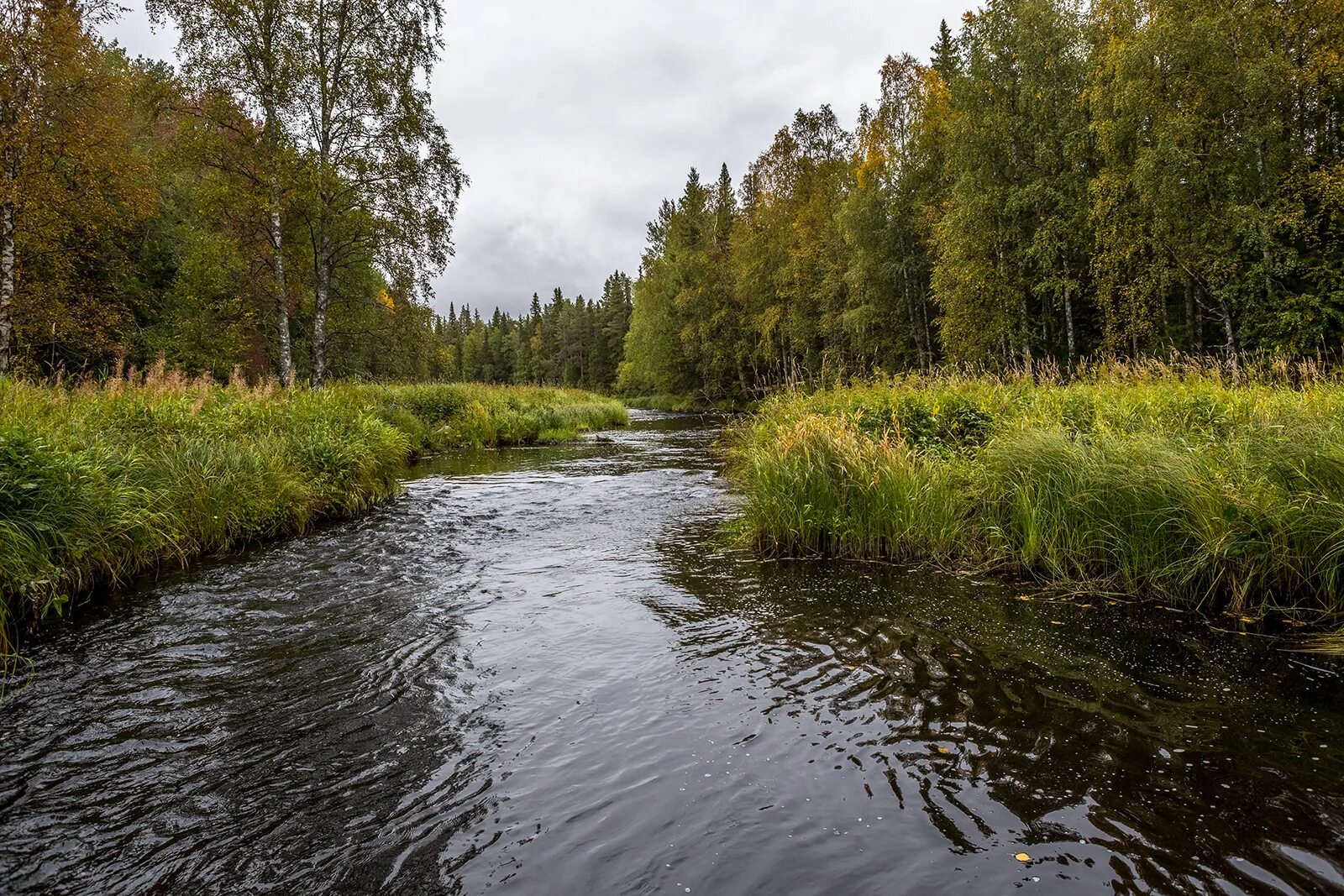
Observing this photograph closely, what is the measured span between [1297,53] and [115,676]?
28934 millimetres

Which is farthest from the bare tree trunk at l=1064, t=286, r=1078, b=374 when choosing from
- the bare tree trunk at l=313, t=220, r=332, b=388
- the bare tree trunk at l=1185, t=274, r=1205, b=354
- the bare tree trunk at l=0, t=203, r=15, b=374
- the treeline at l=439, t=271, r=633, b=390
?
the treeline at l=439, t=271, r=633, b=390

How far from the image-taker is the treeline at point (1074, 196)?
58.0 ft

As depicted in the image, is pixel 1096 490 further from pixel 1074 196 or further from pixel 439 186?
pixel 1074 196

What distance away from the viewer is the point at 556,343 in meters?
93.3

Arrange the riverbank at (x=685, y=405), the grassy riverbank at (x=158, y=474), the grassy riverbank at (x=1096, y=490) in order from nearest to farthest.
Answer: the grassy riverbank at (x=1096, y=490)
the grassy riverbank at (x=158, y=474)
the riverbank at (x=685, y=405)

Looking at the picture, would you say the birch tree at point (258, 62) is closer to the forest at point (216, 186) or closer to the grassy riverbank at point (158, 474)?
the forest at point (216, 186)

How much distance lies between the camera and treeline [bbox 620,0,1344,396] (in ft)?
58.0

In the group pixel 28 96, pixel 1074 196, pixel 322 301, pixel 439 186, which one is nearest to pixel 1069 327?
pixel 1074 196

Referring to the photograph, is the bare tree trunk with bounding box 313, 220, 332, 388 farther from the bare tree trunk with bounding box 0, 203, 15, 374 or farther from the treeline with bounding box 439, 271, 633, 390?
the treeline with bounding box 439, 271, 633, 390

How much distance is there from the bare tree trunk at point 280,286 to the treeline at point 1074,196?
1435 cm

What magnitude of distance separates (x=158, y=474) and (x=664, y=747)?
7093 mm

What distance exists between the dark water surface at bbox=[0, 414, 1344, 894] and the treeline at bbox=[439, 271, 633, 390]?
65.5m

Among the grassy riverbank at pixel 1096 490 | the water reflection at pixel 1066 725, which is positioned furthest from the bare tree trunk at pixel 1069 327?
the water reflection at pixel 1066 725

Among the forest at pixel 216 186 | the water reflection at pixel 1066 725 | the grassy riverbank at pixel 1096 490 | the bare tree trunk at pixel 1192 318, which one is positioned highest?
the forest at pixel 216 186
